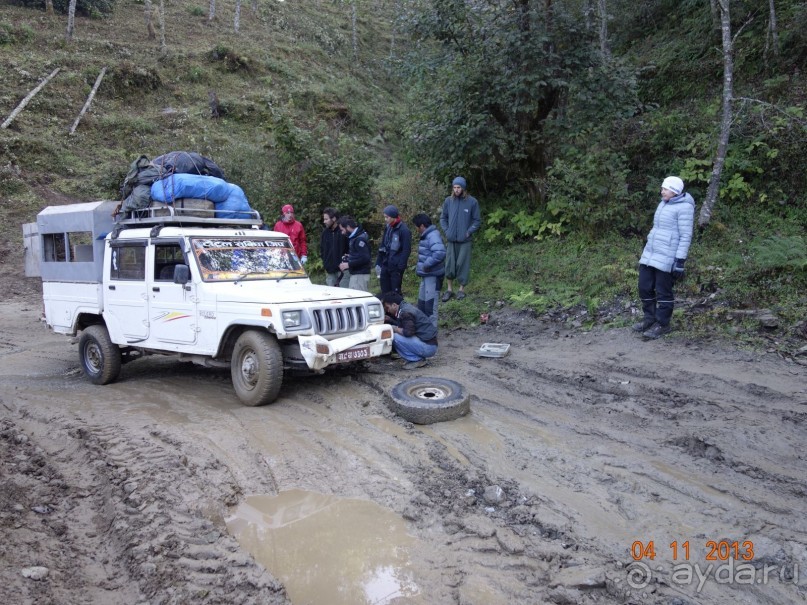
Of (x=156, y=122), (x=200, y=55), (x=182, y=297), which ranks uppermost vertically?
(x=200, y=55)

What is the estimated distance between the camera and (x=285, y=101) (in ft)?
89.8

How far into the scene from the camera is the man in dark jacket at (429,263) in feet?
26.8

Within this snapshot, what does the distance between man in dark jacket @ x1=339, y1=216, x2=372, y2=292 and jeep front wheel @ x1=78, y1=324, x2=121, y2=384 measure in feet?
10.9

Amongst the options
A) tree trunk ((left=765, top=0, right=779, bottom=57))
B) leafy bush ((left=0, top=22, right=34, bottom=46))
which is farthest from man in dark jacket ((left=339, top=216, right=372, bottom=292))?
leafy bush ((left=0, top=22, right=34, bottom=46))

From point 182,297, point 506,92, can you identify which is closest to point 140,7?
point 506,92

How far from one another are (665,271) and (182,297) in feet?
18.8

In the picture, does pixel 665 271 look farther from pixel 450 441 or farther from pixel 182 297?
pixel 182 297

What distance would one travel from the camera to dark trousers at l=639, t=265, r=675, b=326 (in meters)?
7.13

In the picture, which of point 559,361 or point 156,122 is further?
point 156,122

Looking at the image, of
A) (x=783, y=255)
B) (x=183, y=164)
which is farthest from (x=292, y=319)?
(x=783, y=255)

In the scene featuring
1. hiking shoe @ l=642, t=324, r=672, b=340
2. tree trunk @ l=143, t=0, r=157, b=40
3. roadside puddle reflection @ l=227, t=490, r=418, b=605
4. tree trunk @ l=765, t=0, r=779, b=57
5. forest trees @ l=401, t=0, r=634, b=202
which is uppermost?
tree trunk @ l=143, t=0, r=157, b=40

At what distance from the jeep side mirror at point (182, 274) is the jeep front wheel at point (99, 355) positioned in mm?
1720

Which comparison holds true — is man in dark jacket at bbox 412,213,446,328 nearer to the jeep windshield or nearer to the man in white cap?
the jeep windshield

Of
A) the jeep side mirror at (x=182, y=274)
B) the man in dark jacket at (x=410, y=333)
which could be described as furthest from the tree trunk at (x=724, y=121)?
the jeep side mirror at (x=182, y=274)
